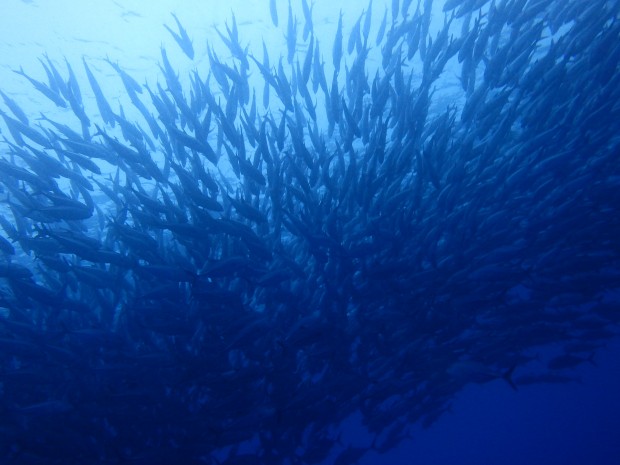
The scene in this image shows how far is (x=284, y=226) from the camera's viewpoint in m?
6.95

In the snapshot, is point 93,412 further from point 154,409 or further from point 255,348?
point 255,348

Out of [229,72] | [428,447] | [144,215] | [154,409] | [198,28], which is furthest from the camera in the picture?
[428,447]

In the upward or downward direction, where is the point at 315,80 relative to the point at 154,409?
upward

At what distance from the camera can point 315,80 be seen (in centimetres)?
626

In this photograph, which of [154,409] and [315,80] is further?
[154,409]

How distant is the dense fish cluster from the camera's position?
18.1 ft

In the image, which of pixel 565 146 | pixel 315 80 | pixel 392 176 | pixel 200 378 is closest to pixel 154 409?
pixel 200 378

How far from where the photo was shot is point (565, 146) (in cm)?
802

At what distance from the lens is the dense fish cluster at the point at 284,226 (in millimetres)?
5520

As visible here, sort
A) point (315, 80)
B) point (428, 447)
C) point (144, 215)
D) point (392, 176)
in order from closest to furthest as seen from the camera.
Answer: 1. point (144, 215)
2. point (315, 80)
3. point (392, 176)
4. point (428, 447)

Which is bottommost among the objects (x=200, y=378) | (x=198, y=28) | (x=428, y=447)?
(x=200, y=378)

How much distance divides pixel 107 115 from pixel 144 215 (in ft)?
5.91

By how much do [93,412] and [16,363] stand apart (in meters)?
2.05

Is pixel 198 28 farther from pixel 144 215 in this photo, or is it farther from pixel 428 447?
pixel 428 447
